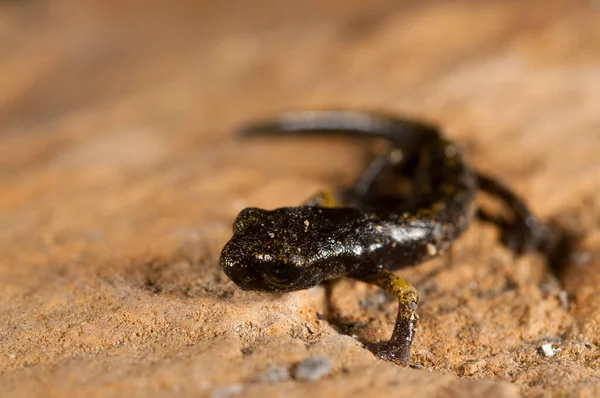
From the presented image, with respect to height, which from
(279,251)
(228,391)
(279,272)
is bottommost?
(228,391)

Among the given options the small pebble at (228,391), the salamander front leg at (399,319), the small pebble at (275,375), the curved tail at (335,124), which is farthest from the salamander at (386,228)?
the small pebble at (228,391)

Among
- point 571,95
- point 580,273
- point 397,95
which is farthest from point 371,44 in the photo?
point 580,273

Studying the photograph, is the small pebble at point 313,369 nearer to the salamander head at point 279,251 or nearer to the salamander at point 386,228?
the salamander at point 386,228

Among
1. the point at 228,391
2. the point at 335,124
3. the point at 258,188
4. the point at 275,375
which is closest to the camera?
the point at 228,391

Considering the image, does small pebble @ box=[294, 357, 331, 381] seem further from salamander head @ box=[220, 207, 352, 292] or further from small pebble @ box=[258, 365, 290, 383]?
salamander head @ box=[220, 207, 352, 292]

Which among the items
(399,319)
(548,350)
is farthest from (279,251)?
(548,350)

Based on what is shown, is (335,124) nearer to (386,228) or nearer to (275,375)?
(386,228)

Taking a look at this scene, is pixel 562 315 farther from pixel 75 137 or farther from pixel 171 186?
pixel 75 137

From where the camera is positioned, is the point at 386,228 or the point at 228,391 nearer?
the point at 228,391
